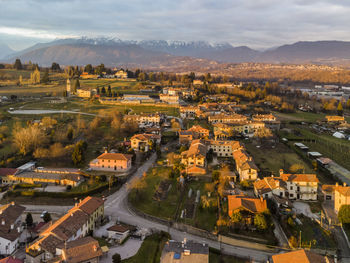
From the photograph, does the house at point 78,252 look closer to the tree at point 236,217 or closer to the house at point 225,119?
the tree at point 236,217

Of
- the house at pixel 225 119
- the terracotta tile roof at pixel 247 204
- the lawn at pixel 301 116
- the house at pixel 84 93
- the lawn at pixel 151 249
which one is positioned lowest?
the lawn at pixel 151 249

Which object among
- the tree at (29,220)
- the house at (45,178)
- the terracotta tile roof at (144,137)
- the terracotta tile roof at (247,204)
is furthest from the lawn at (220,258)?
the terracotta tile roof at (144,137)

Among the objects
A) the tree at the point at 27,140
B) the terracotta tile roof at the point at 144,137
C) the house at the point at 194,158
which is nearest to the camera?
the house at the point at 194,158

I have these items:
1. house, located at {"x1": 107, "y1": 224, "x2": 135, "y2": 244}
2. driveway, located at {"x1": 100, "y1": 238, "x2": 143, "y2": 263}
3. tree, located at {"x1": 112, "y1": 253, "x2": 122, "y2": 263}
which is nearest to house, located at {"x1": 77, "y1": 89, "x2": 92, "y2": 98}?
house, located at {"x1": 107, "y1": 224, "x2": 135, "y2": 244}

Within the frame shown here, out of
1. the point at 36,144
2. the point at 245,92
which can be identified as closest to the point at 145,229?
→ the point at 36,144

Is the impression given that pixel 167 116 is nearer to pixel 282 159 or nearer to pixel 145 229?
pixel 282 159
